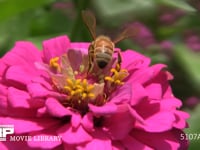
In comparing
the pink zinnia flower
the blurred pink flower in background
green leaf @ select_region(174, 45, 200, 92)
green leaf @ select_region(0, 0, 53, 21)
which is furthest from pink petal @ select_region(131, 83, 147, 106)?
the blurred pink flower in background

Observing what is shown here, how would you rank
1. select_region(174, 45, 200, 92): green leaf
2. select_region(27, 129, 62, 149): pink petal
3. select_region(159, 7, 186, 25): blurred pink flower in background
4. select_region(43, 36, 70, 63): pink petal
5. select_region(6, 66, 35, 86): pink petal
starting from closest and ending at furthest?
select_region(27, 129, 62, 149): pink petal → select_region(6, 66, 35, 86): pink petal → select_region(43, 36, 70, 63): pink petal → select_region(174, 45, 200, 92): green leaf → select_region(159, 7, 186, 25): blurred pink flower in background

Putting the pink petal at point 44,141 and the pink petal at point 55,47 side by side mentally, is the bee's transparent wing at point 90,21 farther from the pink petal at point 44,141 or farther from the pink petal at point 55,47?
the pink petal at point 44,141

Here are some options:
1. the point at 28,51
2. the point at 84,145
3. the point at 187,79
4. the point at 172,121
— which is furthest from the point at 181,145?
the point at 187,79

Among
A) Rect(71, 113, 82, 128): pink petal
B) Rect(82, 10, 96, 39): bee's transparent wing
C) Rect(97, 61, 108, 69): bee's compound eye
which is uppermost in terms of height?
Rect(82, 10, 96, 39): bee's transparent wing

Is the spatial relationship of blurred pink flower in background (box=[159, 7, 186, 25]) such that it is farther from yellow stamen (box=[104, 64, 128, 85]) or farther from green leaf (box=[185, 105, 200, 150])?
yellow stamen (box=[104, 64, 128, 85])

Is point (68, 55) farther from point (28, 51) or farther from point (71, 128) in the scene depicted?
point (71, 128)

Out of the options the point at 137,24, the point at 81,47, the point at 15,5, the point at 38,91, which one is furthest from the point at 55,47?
the point at 137,24

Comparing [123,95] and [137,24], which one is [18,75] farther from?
[137,24]

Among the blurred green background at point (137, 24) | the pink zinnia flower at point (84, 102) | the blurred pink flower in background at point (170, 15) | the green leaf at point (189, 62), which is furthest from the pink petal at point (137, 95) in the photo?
the blurred pink flower in background at point (170, 15)
